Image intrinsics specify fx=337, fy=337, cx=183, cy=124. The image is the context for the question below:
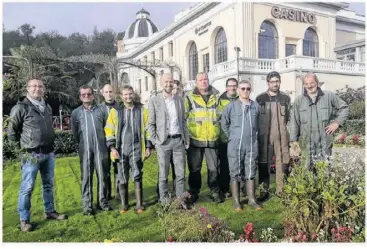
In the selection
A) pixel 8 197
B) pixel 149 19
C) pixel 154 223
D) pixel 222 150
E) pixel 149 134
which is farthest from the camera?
pixel 149 19

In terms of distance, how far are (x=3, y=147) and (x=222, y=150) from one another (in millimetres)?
2408

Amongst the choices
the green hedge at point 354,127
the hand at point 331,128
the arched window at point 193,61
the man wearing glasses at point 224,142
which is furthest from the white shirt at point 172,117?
the green hedge at point 354,127

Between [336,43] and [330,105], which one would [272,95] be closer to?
[330,105]

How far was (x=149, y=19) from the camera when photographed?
5.07 metres

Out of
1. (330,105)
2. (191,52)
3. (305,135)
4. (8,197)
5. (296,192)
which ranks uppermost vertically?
(191,52)

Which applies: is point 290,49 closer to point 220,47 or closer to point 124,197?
point 220,47

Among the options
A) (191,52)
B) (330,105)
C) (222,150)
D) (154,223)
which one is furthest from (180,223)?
(191,52)

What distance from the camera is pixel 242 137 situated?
364 centimetres

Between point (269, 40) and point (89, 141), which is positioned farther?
point (269, 40)

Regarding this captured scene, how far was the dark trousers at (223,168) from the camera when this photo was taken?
4.19m

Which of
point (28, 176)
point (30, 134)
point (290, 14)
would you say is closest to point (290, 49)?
point (290, 14)

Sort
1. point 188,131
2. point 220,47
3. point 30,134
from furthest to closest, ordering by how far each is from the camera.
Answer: point 220,47
point 188,131
point 30,134

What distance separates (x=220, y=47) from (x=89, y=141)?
5.27 metres

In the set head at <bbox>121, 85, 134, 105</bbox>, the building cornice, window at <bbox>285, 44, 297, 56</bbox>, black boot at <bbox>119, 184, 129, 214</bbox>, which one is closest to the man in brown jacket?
head at <bbox>121, 85, 134, 105</bbox>
